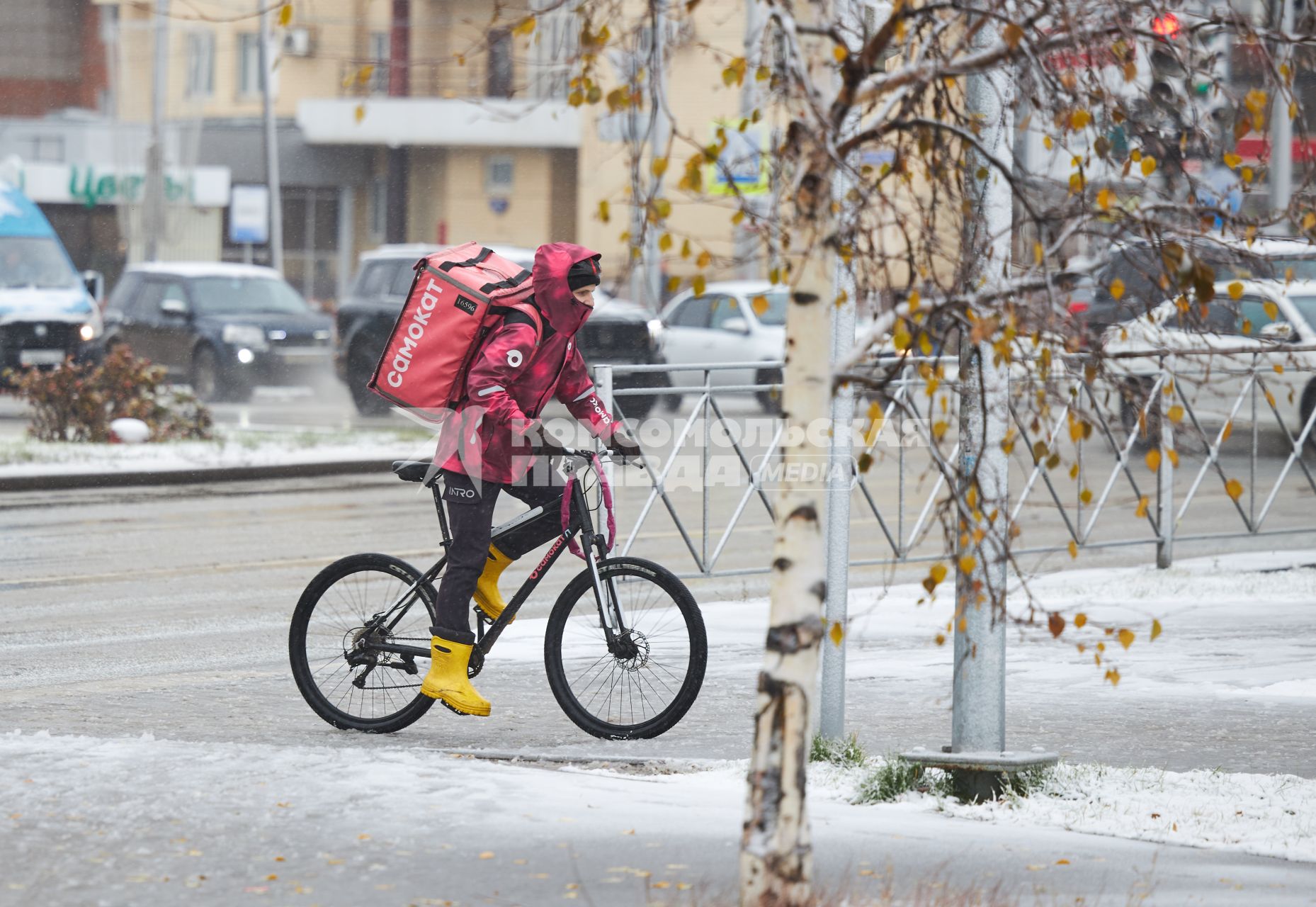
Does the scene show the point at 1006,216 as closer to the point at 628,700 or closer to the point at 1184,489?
the point at 628,700

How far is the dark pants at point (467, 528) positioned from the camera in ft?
23.8

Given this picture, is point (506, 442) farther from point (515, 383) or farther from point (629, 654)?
point (629, 654)

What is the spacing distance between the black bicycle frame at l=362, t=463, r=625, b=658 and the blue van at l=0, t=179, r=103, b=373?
18300 millimetres

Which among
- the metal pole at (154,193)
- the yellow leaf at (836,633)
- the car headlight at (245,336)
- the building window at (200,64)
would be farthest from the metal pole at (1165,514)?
the building window at (200,64)

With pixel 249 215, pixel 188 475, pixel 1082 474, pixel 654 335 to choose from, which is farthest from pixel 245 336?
pixel 249 215

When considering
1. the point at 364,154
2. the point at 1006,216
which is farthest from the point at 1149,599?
the point at 364,154

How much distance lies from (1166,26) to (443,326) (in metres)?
3.04

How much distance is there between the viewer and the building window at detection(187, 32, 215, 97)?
50.6 meters

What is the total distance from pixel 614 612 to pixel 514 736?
63 centimetres

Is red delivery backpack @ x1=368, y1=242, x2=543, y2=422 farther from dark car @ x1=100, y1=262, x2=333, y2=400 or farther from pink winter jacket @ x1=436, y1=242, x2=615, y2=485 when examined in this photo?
dark car @ x1=100, y1=262, x2=333, y2=400

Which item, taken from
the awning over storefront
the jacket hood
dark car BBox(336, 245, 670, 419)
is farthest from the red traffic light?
the awning over storefront

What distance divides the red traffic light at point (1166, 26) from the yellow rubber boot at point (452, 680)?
140 inches

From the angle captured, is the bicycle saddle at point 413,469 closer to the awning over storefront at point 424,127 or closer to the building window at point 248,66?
the awning over storefront at point 424,127

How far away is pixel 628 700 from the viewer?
7418 mm
